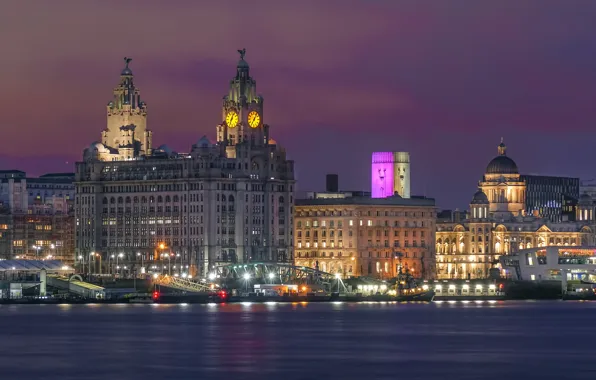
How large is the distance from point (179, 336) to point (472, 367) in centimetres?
4903

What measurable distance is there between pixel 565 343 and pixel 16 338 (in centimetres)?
5591

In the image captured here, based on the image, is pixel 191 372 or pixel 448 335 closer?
pixel 191 372

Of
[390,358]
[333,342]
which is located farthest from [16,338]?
[390,358]

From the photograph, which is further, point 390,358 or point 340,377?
point 390,358

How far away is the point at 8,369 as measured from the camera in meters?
153

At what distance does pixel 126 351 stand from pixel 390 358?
1009 inches

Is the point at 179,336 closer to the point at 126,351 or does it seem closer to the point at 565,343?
the point at 126,351

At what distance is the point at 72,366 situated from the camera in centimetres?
Answer: 15662

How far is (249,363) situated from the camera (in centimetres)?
15800

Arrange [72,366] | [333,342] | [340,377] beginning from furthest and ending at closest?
[333,342]
[72,366]
[340,377]

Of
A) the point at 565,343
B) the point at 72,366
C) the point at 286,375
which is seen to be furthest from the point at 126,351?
the point at 565,343

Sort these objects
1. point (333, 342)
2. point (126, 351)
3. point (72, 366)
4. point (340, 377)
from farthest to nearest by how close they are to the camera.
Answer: point (333, 342), point (126, 351), point (72, 366), point (340, 377)

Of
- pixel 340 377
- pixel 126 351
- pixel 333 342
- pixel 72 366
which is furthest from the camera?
pixel 333 342

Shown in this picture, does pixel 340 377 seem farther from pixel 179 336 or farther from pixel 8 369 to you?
pixel 179 336
